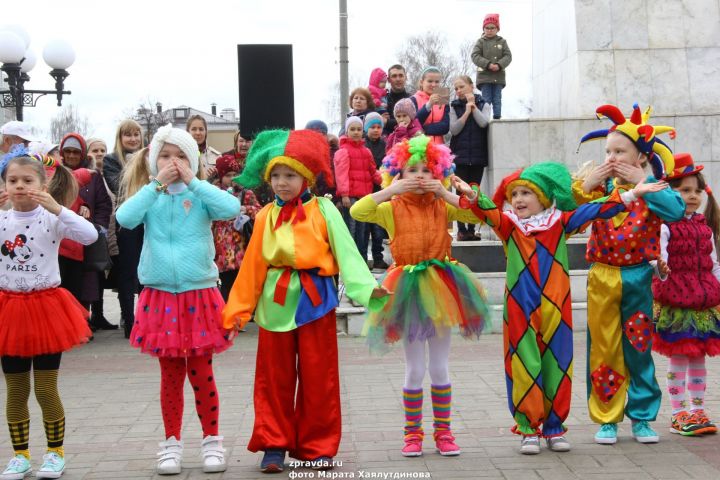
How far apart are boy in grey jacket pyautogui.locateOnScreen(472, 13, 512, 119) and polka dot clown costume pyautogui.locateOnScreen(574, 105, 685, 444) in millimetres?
7517

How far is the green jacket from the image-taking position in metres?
13.1

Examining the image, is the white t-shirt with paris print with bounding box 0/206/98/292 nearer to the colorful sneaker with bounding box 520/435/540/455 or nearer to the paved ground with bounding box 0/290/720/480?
the paved ground with bounding box 0/290/720/480

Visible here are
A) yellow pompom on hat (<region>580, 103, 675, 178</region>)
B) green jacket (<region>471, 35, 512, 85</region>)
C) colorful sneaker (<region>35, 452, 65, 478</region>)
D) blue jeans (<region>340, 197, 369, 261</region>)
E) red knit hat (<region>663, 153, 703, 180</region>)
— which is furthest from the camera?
green jacket (<region>471, 35, 512, 85</region>)

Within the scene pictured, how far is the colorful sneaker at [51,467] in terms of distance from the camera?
5086 millimetres

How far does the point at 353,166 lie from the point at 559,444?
609cm

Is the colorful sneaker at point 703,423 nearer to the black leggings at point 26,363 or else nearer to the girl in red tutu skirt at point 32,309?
the girl in red tutu skirt at point 32,309

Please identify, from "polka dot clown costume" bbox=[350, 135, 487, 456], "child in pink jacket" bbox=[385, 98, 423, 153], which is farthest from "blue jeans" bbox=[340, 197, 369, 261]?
"polka dot clown costume" bbox=[350, 135, 487, 456]

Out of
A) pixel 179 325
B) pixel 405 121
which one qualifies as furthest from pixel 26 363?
pixel 405 121

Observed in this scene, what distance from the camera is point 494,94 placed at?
13.4m

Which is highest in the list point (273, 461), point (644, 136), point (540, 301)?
point (644, 136)

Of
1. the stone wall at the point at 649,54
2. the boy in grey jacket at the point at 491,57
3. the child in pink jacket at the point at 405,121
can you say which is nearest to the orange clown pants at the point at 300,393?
the child in pink jacket at the point at 405,121

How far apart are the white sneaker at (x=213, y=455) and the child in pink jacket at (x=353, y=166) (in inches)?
234

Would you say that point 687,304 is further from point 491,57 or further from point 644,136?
point 491,57

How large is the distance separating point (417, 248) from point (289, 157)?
940 mm
